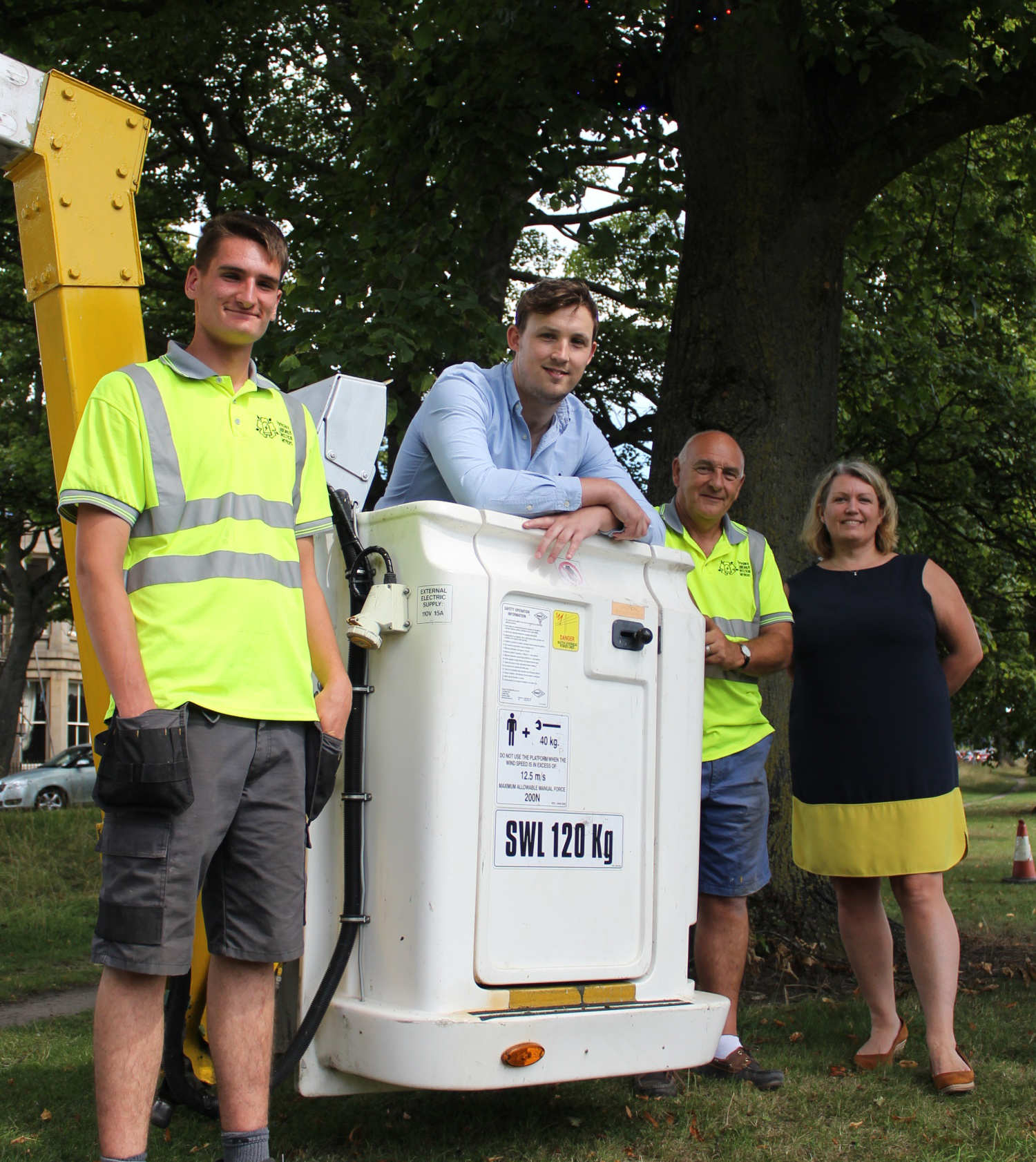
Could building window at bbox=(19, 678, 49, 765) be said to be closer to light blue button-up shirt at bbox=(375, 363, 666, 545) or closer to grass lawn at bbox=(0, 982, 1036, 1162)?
grass lawn at bbox=(0, 982, 1036, 1162)

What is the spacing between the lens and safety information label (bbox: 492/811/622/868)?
119 inches

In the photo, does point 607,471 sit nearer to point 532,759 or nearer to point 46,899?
point 532,759

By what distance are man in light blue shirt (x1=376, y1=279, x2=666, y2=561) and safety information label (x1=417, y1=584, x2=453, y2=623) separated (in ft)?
1.09

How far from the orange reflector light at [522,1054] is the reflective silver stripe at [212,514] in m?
1.32

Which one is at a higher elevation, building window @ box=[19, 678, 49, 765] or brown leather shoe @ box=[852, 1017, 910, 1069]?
brown leather shoe @ box=[852, 1017, 910, 1069]

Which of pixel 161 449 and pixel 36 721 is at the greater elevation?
pixel 161 449

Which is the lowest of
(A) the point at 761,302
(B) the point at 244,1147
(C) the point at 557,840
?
(B) the point at 244,1147

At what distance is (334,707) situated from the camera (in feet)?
9.40

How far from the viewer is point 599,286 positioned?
14.9 metres

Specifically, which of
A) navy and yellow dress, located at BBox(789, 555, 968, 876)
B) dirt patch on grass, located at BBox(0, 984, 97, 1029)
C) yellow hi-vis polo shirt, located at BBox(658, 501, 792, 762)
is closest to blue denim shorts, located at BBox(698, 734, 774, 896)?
yellow hi-vis polo shirt, located at BBox(658, 501, 792, 762)

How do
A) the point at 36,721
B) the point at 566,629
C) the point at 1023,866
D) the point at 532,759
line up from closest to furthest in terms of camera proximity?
1. the point at 532,759
2. the point at 566,629
3. the point at 1023,866
4. the point at 36,721

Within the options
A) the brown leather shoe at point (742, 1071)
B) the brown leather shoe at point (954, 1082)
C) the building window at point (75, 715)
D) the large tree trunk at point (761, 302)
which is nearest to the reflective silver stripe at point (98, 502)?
the brown leather shoe at point (742, 1071)

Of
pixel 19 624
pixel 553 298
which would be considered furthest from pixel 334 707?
pixel 19 624

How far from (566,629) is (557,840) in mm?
536
